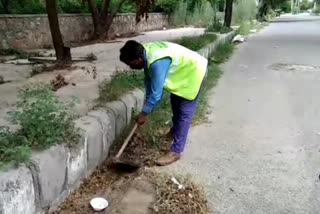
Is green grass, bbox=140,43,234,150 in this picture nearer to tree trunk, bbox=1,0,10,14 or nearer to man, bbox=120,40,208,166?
man, bbox=120,40,208,166

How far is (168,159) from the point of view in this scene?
420 centimetres

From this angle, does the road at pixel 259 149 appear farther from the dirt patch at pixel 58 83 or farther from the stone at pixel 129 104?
the dirt patch at pixel 58 83

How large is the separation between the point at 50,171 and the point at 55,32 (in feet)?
17.6

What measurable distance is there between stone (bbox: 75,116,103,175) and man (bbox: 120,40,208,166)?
0.42 metres

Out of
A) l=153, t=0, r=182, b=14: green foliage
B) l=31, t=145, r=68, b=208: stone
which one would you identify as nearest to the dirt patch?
l=31, t=145, r=68, b=208: stone

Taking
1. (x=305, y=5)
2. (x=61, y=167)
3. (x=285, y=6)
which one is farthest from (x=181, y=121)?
(x=305, y=5)

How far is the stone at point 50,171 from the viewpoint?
2842 millimetres

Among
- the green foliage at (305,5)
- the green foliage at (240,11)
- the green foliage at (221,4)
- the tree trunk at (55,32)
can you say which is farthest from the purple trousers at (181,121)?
the green foliage at (305,5)

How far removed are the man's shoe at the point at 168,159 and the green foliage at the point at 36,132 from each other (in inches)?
40.6

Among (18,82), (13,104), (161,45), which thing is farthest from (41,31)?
(161,45)

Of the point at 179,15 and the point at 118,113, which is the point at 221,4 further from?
the point at 118,113

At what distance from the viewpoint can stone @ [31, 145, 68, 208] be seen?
2.84 m

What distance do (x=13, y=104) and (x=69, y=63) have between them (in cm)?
335

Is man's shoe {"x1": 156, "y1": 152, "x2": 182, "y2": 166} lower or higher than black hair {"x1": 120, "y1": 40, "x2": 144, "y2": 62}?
lower
